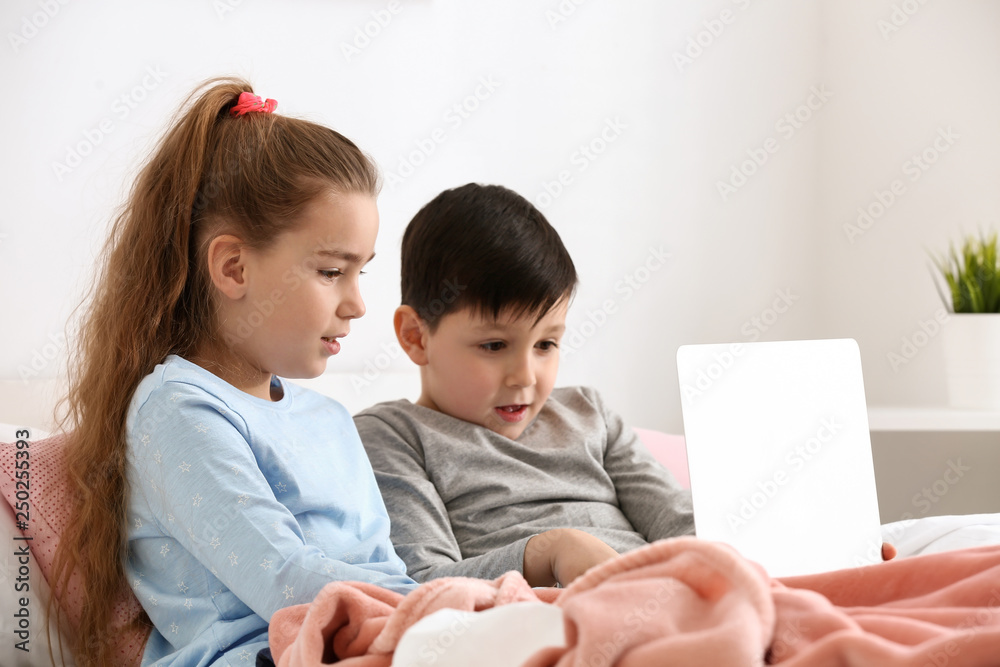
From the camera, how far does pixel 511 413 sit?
3.76 ft

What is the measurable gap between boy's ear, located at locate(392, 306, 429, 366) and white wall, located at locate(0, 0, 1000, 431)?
30 cm

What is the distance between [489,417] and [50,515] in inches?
20.6

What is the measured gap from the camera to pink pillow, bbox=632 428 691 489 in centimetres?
140

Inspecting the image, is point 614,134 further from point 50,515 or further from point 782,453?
point 50,515

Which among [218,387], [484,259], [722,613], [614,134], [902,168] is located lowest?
[722,613]

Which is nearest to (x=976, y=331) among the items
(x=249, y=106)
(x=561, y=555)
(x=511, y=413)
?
(x=511, y=413)

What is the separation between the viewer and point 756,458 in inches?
31.6

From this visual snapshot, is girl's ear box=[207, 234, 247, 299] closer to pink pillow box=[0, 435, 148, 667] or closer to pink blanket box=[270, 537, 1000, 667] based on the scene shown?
pink pillow box=[0, 435, 148, 667]

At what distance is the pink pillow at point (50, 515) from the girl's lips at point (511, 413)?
1.60 feet

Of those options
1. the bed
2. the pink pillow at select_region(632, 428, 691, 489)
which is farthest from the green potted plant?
the bed

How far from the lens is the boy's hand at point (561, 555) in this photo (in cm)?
85

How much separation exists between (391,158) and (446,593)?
49.3 inches

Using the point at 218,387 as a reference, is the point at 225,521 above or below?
below

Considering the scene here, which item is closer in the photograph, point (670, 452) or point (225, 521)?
point (225, 521)
